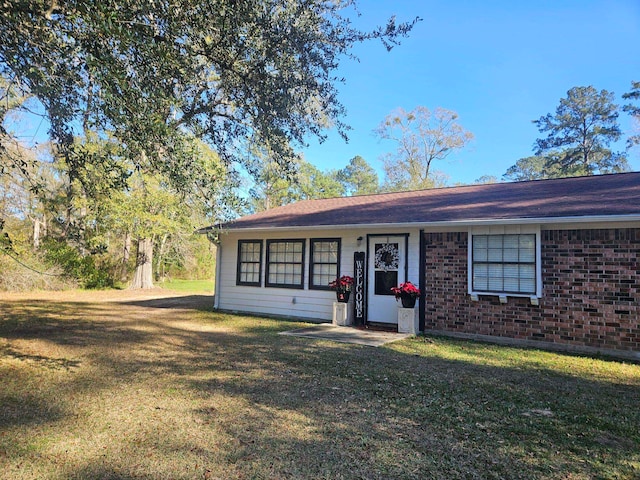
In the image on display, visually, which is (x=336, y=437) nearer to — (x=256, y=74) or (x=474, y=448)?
(x=474, y=448)

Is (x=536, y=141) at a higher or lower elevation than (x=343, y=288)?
higher

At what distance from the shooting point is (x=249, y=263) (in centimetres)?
1191

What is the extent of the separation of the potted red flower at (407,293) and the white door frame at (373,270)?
0.51 meters

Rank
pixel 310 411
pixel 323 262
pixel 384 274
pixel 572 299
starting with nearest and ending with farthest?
pixel 310 411 < pixel 572 299 < pixel 384 274 < pixel 323 262

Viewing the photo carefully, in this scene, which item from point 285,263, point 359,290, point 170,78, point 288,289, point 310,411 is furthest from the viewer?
point 285,263

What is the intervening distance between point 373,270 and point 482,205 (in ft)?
9.16

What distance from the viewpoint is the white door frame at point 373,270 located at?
30.2 ft

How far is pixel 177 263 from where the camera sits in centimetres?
2662

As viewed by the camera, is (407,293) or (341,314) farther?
(341,314)

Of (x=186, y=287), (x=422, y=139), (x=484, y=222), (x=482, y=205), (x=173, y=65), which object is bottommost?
(x=186, y=287)

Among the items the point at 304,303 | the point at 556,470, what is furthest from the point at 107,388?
the point at 304,303

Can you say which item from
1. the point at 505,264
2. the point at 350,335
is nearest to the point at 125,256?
the point at 350,335

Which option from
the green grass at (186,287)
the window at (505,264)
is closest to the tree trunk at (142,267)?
the green grass at (186,287)

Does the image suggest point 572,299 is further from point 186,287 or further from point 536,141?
point 536,141
